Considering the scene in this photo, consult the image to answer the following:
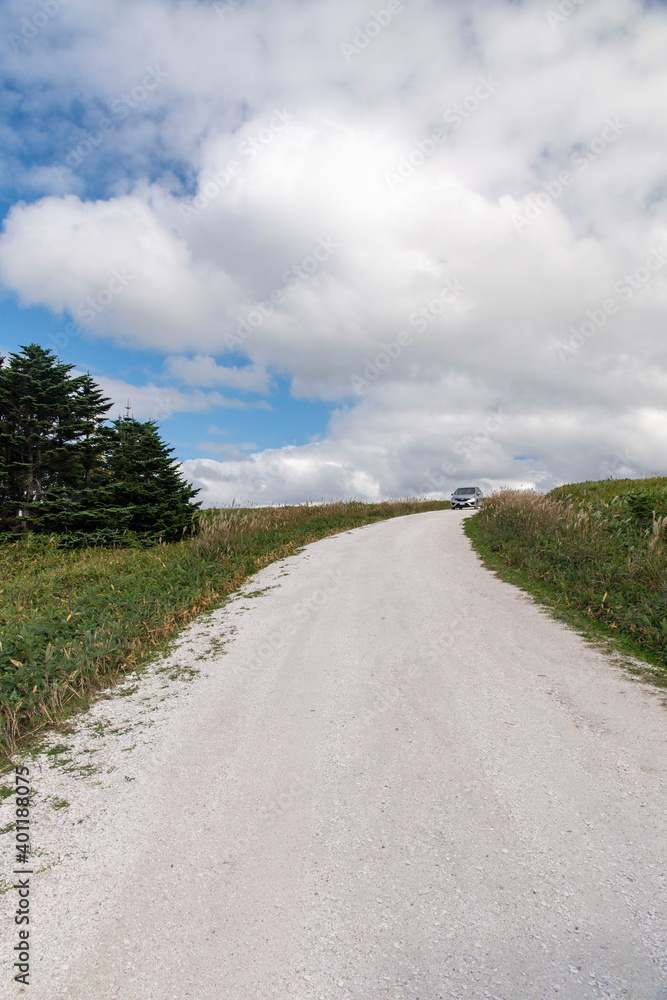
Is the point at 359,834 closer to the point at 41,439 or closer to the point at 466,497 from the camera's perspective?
the point at 41,439

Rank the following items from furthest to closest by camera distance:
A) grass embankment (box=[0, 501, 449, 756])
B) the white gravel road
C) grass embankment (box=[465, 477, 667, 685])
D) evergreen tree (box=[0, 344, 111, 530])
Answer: evergreen tree (box=[0, 344, 111, 530]), grass embankment (box=[465, 477, 667, 685]), grass embankment (box=[0, 501, 449, 756]), the white gravel road

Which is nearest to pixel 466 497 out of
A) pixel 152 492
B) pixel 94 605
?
pixel 152 492

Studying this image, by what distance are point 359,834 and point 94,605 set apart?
19.1 ft

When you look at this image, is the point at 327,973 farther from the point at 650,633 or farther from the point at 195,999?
the point at 650,633

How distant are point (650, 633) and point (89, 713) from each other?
6806 millimetres

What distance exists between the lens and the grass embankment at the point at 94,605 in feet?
15.8

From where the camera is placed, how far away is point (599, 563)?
8.23 m

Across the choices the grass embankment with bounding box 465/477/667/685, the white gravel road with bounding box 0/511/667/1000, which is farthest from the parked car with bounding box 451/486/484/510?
the white gravel road with bounding box 0/511/667/1000

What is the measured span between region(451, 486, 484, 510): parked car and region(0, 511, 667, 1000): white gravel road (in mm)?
24599

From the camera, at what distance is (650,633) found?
239 inches

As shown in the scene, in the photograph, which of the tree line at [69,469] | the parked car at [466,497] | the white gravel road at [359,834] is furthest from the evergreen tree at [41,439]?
the parked car at [466,497]

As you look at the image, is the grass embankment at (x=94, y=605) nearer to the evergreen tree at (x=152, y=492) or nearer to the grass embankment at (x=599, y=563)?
the evergreen tree at (x=152, y=492)

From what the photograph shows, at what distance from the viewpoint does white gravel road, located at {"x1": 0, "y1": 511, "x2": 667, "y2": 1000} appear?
2.18 meters

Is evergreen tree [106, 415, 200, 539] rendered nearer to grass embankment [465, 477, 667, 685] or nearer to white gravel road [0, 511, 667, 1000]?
grass embankment [465, 477, 667, 685]
